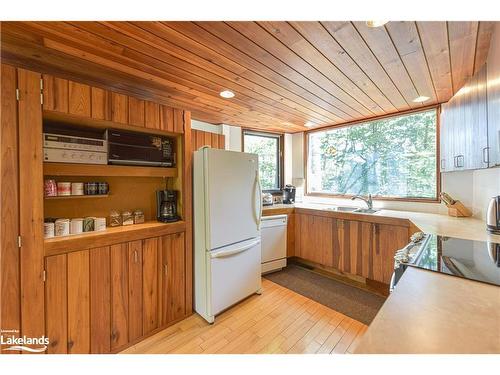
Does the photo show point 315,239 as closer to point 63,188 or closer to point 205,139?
point 205,139

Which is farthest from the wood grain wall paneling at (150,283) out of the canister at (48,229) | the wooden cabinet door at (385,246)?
the wooden cabinet door at (385,246)

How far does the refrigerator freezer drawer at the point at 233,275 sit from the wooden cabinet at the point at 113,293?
1.01 feet

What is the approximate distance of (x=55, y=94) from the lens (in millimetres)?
1295

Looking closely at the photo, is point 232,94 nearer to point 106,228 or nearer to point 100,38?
point 100,38

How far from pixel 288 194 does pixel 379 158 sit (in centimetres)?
138

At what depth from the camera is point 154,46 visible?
1.24 metres

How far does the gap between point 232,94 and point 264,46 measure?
2.55 feet

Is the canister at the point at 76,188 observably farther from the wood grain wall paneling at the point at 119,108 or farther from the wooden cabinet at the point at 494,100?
the wooden cabinet at the point at 494,100

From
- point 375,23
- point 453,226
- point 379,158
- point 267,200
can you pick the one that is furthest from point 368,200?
point 375,23

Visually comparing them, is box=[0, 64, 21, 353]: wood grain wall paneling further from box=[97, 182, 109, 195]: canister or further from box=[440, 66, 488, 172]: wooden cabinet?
box=[440, 66, 488, 172]: wooden cabinet

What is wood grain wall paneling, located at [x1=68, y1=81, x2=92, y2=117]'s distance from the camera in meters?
1.35

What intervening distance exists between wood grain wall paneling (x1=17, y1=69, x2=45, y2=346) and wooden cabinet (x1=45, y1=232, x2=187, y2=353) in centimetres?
5

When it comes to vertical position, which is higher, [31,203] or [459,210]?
[31,203]

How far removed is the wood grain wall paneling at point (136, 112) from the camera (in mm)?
1611
